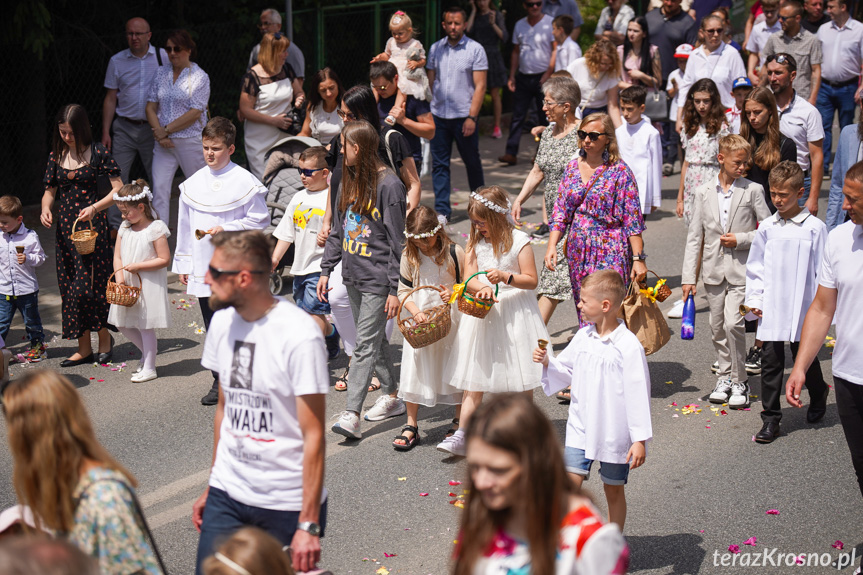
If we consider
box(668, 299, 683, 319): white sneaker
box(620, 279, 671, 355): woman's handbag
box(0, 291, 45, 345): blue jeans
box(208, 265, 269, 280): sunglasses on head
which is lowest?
box(668, 299, 683, 319): white sneaker

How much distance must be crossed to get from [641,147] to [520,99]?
18.7 feet

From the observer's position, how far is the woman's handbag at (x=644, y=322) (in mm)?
6684

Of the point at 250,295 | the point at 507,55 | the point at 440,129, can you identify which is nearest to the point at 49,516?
the point at 250,295

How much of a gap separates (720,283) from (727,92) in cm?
555

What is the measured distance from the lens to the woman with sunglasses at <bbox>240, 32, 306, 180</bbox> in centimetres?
1128

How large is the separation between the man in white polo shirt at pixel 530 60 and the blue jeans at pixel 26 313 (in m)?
8.49

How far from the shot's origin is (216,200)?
7.22 meters

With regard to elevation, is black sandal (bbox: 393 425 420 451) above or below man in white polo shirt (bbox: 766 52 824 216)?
below

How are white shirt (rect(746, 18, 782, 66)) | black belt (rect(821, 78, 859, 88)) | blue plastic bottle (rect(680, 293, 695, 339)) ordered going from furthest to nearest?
white shirt (rect(746, 18, 782, 66)) → black belt (rect(821, 78, 859, 88)) → blue plastic bottle (rect(680, 293, 695, 339))

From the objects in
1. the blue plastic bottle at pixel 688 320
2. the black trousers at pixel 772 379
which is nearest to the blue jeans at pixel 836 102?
the blue plastic bottle at pixel 688 320

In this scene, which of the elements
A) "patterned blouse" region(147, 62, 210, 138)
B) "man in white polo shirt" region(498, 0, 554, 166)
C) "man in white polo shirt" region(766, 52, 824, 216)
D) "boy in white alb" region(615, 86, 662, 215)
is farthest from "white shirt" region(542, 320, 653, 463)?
"man in white polo shirt" region(498, 0, 554, 166)

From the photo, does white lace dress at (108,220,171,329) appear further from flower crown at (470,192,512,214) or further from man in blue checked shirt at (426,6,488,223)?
man in blue checked shirt at (426,6,488,223)

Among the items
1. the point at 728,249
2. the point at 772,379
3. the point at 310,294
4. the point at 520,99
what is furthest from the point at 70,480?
the point at 520,99

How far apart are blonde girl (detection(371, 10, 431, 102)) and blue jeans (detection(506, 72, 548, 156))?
11.4ft
